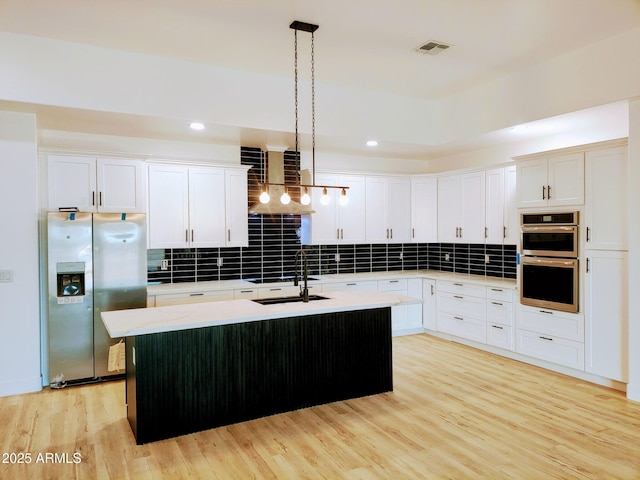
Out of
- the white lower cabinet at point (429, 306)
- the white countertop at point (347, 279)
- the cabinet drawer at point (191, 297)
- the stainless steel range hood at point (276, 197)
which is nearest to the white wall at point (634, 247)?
the white countertop at point (347, 279)

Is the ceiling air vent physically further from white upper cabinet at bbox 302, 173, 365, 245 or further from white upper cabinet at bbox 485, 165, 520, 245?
white upper cabinet at bbox 302, 173, 365, 245

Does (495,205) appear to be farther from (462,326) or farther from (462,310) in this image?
(462,326)

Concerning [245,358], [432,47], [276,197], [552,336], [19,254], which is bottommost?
[552,336]

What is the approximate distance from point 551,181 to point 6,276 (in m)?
5.39

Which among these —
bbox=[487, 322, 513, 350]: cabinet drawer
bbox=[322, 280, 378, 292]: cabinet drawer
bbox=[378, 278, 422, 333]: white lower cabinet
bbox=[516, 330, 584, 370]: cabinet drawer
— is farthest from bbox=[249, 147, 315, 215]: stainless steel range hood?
bbox=[516, 330, 584, 370]: cabinet drawer

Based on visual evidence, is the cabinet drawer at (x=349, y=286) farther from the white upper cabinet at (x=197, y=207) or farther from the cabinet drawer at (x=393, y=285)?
the white upper cabinet at (x=197, y=207)

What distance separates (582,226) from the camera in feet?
14.1

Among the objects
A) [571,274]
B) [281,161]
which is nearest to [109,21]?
[281,161]

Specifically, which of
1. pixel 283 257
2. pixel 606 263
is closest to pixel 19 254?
pixel 283 257

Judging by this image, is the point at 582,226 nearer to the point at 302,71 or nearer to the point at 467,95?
the point at 467,95

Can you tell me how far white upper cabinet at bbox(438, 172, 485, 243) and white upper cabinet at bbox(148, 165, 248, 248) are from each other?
9.16ft

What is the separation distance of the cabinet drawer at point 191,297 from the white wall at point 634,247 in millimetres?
3923

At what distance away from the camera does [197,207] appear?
5250 millimetres

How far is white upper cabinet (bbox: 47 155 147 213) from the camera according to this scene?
438 centimetres
